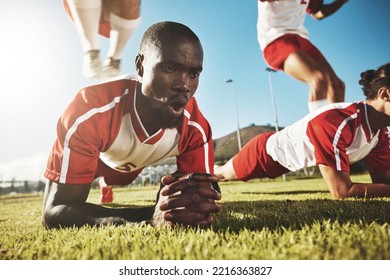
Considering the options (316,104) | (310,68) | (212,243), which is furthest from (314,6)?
(212,243)

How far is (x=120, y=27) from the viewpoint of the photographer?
2.01 m

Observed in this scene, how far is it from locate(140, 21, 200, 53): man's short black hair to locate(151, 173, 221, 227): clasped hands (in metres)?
0.71

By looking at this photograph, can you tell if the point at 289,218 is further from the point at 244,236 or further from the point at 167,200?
the point at 167,200

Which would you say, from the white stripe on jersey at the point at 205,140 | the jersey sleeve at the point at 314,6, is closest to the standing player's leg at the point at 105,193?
the white stripe on jersey at the point at 205,140

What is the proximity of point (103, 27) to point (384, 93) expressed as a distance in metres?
2.03

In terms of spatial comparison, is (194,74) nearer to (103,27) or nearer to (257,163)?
(103,27)

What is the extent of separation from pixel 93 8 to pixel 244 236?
66.4 inches

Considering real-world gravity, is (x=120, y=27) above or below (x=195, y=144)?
above

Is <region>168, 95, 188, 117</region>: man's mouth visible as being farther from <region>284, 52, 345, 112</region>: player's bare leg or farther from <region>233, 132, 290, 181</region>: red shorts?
<region>233, 132, 290, 181</region>: red shorts

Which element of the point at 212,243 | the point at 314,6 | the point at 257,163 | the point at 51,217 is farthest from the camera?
the point at 257,163

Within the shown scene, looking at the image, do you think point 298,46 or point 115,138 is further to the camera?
point 298,46

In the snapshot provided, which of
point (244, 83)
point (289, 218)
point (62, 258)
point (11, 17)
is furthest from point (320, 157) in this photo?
point (11, 17)
